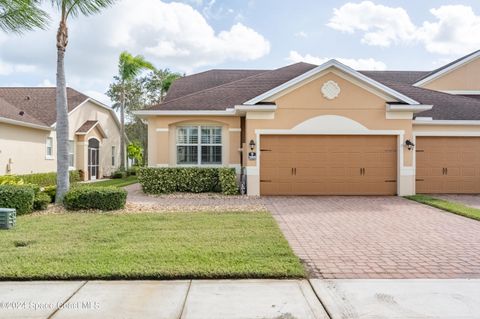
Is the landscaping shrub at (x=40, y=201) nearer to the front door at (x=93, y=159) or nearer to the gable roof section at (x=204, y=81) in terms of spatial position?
the gable roof section at (x=204, y=81)

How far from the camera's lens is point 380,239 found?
695 cm

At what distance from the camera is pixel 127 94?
4222 cm

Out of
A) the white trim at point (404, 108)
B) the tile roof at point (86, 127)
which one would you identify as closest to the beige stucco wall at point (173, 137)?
the white trim at point (404, 108)

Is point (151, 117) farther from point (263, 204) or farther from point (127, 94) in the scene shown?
point (127, 94)

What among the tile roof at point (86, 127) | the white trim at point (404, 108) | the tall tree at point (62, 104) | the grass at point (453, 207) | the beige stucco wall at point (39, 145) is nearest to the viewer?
the grass at point (453, 207)

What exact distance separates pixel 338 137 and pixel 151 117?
7878 millimetres

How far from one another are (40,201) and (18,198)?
2.33 feet

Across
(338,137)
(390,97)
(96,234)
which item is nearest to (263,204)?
(338,137)

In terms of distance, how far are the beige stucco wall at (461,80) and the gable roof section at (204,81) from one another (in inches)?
403

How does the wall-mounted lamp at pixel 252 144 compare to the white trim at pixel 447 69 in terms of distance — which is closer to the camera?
the wall-mounted lamp at pixel 252 144

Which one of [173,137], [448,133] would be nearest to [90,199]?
[173,137]

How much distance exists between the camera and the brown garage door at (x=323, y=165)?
1334cm

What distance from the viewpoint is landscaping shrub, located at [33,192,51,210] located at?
10.0m

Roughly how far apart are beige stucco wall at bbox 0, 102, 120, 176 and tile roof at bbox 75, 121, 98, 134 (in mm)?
237
